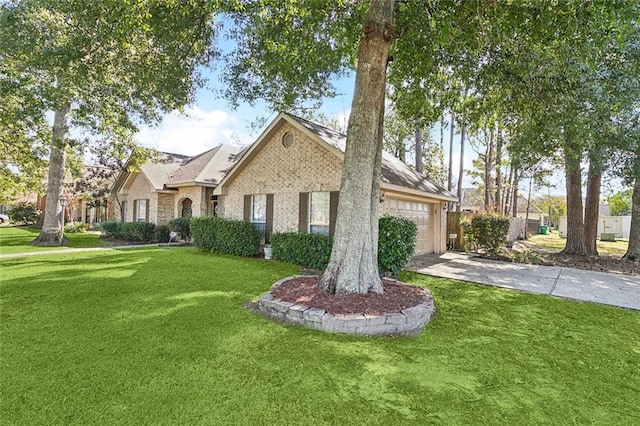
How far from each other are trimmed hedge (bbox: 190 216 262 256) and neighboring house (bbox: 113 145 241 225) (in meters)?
3.97

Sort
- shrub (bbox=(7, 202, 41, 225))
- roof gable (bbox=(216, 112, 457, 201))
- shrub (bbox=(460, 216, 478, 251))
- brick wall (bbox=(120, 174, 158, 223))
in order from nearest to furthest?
roof gable (bbox=(216, 112, 457, 201)), shrub (bbox=(460, 216, 478, 251)), brick wall (bbox=(120, 174, 158, 223)), shrub (bbox=(7, 202, 41, 225))

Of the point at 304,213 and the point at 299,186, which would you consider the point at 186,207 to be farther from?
the point at 304,213

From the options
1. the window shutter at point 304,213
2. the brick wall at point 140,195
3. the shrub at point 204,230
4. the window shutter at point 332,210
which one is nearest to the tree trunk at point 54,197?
the brick wall at point 140,195

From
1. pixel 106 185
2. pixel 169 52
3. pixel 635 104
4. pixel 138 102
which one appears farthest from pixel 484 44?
pixel 106 185

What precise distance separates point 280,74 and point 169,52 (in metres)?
2.91

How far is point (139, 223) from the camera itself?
18656 millimetres

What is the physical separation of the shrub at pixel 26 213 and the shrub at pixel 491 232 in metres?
36.0

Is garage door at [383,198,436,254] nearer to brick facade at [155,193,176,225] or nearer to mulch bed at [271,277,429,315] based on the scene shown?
mulch bed at [271,277,429,315]

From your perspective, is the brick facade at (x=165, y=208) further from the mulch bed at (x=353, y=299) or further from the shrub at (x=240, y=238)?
the mulch bed at (x=353, y=299)

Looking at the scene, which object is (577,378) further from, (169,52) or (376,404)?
(169,52)

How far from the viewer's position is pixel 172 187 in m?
18.7

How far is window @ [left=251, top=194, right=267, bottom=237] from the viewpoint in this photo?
13.3 metres

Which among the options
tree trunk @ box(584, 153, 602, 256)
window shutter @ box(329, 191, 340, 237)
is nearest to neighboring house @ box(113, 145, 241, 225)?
window shutter @ box(329, 191, 340, 237)

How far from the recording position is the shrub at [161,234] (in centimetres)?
1869
